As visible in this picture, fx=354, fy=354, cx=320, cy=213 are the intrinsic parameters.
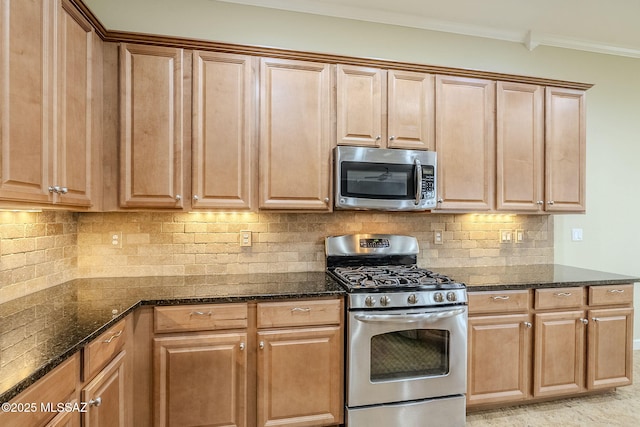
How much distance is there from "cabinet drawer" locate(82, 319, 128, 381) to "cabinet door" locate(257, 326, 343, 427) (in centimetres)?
71

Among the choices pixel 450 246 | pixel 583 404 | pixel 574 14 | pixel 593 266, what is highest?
pixel 574 14

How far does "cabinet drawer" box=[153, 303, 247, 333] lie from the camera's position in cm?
195

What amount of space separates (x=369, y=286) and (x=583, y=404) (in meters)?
1.98

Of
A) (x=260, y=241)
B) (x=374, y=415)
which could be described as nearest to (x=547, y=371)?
(x=374, y=415)

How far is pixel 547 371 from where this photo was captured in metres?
2.51

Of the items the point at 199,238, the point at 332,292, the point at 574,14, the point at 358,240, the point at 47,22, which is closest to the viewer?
the point at 47,22

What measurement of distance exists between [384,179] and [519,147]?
47.0 inches

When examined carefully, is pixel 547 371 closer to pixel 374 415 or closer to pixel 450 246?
pixel 450 246

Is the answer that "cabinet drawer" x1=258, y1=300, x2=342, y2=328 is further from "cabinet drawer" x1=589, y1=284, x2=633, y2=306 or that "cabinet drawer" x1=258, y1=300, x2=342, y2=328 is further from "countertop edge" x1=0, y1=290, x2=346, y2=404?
"cabinet drawer" x1=589, y1=284, x2=633, y2=306

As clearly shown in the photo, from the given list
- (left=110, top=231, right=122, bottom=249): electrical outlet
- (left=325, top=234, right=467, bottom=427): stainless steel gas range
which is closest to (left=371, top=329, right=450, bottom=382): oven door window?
(left=325, top=234, right=467, bottom=427): stainless steel gas range

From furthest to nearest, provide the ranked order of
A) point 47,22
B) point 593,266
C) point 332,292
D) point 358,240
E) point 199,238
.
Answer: point 593,266, point 358,240, point 199,238, point 332,292, point 47,22

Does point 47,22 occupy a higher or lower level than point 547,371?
higher

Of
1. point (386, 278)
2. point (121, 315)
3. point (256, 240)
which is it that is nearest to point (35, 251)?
point (121, 315)

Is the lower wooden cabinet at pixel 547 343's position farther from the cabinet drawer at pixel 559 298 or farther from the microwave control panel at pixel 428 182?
the microwave control panel at pixel 428 182
